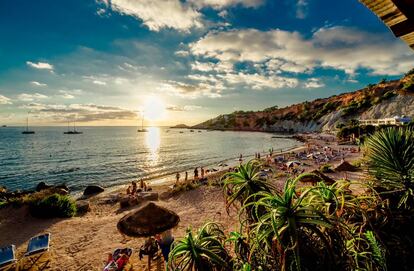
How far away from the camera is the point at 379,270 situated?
3.34m

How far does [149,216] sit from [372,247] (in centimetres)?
657

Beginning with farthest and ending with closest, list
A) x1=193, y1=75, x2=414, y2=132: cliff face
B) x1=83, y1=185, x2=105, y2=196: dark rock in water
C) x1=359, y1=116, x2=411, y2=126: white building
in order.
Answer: x1=193, y1=75, x2=414, y2=132: cliff face < x1=359, y1=116, x2=411, y2=126: white building < x1=83, y1=185, x2=105, y2=196: dark rock in water

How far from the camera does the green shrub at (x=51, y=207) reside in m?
14.0

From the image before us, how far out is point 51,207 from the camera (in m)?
14.2

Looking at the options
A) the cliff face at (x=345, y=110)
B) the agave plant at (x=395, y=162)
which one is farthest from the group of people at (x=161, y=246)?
the cliff face at (x=345, y=110)

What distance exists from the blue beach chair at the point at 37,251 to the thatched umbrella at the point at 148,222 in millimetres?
3587

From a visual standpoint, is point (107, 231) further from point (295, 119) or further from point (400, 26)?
point (295, 119)

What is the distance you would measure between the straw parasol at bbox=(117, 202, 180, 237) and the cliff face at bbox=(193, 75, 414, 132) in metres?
79.7

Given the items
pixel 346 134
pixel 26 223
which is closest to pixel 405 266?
pixel 26 223

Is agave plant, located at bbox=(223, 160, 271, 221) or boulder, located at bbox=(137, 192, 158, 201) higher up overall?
agave plant, located at bbox=(223, 160, 271, 221)

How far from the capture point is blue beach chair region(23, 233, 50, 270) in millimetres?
8602

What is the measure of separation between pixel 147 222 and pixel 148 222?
34mm

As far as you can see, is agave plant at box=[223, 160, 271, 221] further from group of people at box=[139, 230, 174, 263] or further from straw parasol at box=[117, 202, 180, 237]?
group of people at box=[139, 230, 174, 263]

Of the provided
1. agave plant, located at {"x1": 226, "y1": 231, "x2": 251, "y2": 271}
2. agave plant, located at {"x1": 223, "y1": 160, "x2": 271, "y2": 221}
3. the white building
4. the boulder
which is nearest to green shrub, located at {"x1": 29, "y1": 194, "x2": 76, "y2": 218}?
the boulder
